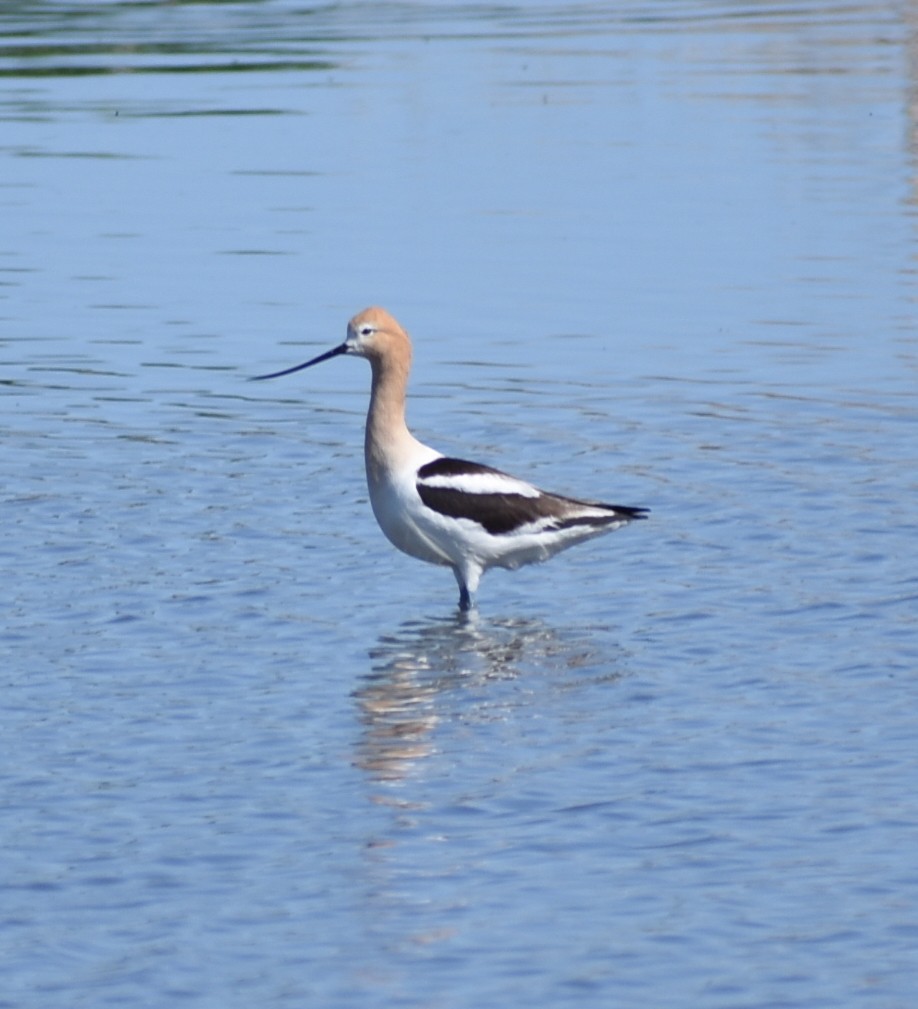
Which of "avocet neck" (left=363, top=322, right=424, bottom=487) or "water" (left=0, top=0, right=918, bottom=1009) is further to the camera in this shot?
"avocet neck" (left=363, top=322, right=424, bottom=487)

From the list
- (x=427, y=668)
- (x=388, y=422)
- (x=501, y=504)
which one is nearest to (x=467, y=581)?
(x=501, y=504)

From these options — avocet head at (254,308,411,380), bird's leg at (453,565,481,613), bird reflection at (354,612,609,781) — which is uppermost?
avocet head at (254,308,411,380)

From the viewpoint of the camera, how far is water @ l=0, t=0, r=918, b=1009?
6824mm

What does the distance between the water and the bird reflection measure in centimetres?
3

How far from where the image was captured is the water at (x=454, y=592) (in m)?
6.82

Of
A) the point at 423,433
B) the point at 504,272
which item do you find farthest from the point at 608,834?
the point at 504,272

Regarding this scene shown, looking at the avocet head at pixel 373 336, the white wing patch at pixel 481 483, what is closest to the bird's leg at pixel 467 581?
the white wing patch at pixel 481 483

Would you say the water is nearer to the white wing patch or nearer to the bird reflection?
the bird reflection

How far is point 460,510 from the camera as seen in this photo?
10711 millimetres

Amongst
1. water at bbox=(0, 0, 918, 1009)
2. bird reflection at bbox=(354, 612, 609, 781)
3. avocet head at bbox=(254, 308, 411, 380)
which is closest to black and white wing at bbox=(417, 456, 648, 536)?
water at bbox=(0, 0, 918, 1009)

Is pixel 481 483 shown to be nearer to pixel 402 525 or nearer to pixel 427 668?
pixel 402 525

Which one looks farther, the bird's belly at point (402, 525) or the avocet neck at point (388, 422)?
the avocet neck at point (388, 422)

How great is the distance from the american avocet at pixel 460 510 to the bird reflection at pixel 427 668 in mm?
373

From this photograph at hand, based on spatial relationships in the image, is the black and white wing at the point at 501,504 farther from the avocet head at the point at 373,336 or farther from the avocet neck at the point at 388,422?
the avocet head at the point at 373,336
